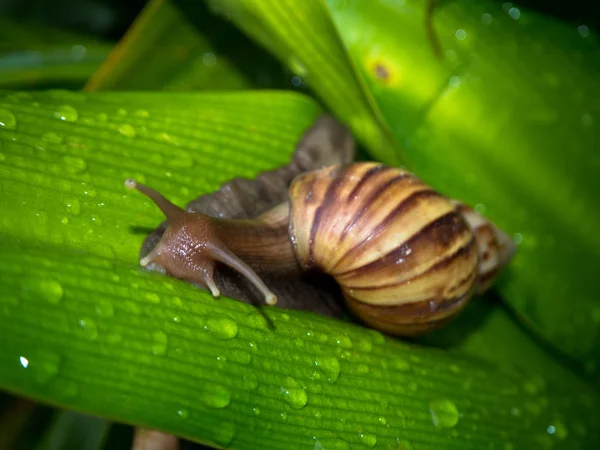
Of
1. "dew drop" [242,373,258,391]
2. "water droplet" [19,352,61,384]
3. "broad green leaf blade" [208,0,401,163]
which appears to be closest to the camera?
"water droplet" [19,352,61,384]

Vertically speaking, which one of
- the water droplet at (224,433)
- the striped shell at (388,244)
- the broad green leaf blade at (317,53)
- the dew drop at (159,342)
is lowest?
the water droplet at (224,433)

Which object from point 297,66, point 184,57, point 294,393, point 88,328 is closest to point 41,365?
point 88,328

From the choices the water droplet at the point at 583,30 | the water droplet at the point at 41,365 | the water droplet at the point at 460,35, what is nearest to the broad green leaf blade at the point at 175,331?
the water droplet at the point at 41,365

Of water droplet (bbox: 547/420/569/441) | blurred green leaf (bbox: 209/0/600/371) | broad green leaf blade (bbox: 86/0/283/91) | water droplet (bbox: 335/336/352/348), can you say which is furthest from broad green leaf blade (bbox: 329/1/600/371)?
water droplet (bbox: 335/336/352/348)

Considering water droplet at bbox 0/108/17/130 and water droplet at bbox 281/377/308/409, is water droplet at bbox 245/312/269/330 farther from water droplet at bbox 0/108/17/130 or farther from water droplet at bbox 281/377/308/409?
water droplet at bbox 0/108/17/130

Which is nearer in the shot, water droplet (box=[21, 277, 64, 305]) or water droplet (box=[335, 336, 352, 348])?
water droplet (box=[21, 277, 64, 305])

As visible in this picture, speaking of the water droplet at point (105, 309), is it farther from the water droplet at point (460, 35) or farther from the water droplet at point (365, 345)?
the water droplet at point (460, 35)
